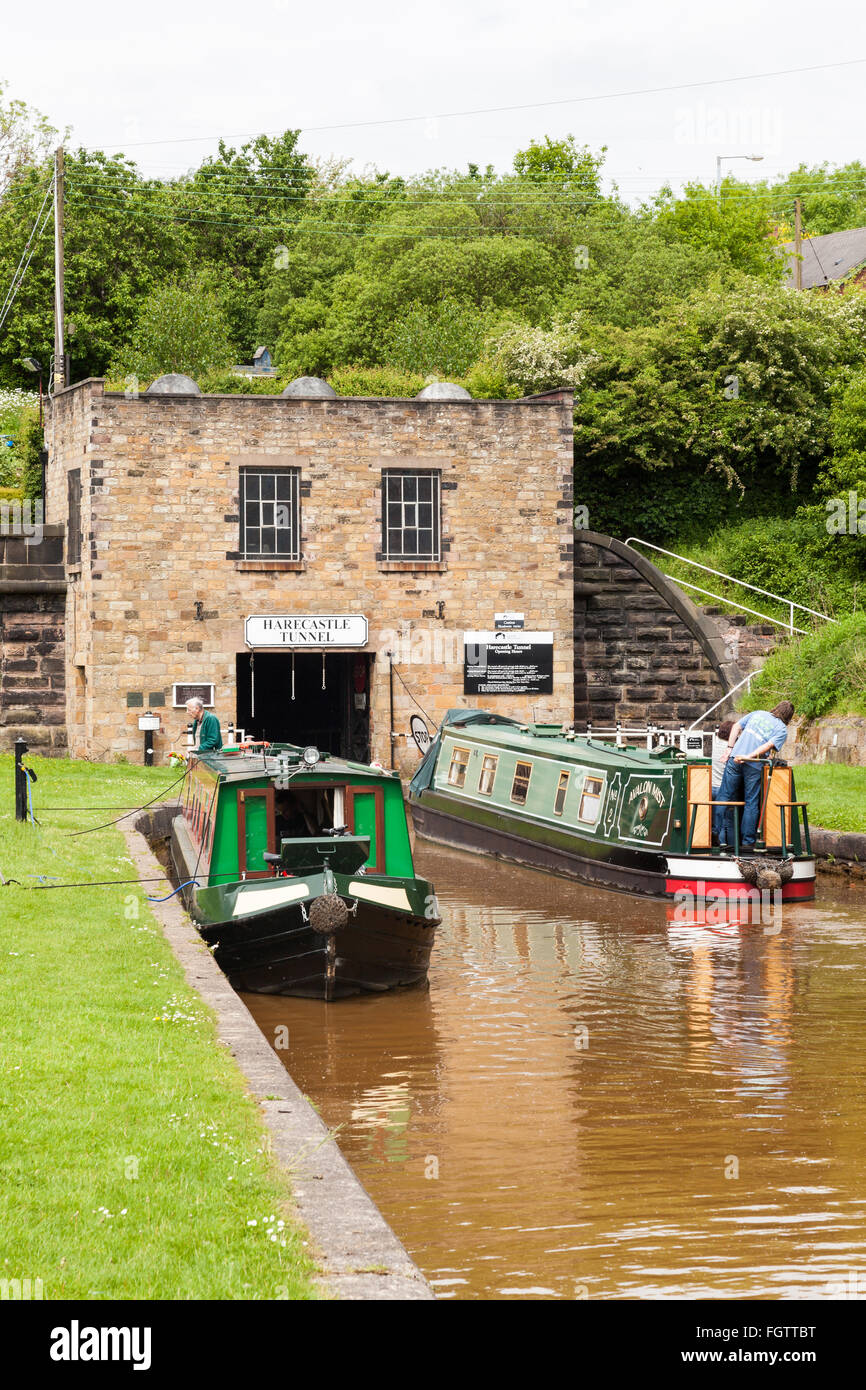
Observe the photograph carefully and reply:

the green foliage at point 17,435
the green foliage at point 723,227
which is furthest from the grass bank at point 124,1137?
the green foliage at point 723,227

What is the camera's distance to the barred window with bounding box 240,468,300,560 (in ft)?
87.1

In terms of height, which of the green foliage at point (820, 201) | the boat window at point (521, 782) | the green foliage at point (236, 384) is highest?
the green foliage at point (820, 201)

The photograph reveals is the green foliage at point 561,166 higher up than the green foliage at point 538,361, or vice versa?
the green foliage at point 561,166

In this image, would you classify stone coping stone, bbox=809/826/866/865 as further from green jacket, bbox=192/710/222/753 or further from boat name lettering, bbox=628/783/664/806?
green jacket, bbox=192/710/222/753

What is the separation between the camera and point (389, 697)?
27125 millimetres

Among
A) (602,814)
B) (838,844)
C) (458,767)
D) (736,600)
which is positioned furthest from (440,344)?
(838,844)

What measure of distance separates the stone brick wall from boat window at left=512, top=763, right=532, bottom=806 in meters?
10.7

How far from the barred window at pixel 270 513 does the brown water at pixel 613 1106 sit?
512 inches

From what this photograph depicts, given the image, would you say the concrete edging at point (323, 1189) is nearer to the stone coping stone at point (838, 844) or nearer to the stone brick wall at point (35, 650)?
the stone coping stone at point (838, 844)

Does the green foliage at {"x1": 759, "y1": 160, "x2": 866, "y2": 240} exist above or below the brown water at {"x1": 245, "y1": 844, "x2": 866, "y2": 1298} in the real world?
above

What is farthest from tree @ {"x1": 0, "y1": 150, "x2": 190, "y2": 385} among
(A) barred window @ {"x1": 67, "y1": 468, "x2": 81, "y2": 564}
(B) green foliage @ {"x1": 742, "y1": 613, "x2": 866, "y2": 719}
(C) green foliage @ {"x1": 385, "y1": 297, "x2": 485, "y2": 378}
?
(B) green foliage @ {"x1": 742, "y1": 613, "x2": 866, "y2": 719}

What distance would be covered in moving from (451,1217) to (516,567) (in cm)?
2114

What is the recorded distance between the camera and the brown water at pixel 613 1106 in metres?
6.42

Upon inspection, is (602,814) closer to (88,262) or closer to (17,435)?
(17,435)
